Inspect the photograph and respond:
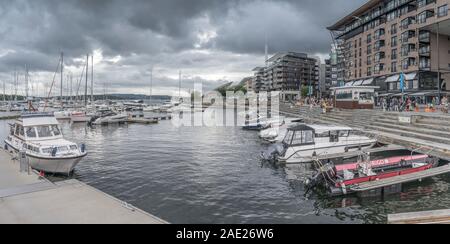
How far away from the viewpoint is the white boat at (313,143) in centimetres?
2836

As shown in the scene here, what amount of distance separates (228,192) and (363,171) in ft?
27.6

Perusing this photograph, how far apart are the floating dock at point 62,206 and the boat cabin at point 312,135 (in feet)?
61.8

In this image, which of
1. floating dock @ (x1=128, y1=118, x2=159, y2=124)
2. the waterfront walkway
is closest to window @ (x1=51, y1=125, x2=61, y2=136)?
the waterfront walkway

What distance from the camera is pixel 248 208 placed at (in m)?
17.4

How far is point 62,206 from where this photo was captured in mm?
12688

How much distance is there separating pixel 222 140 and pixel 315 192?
88.6 feet

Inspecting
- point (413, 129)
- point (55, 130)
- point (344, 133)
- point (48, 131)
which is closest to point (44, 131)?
point (48, 131)

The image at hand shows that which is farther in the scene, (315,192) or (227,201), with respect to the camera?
(315,192)

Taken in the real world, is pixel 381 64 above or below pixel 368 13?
below

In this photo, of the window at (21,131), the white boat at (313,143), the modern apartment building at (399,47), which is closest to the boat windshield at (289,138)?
the white boat at (313,143)

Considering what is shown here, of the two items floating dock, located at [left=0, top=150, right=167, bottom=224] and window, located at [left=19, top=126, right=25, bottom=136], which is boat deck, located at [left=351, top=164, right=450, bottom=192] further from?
window, located at [left=19, top=126, right=25, bottom=136]
